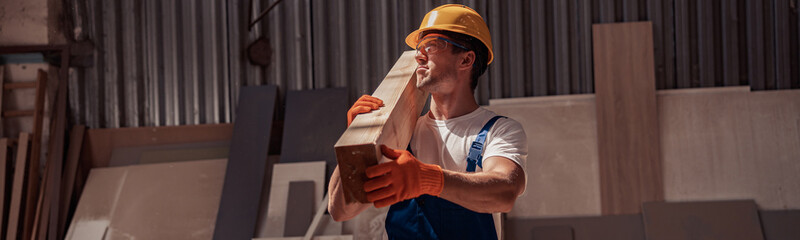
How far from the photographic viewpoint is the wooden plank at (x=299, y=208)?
530cm

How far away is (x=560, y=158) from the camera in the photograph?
5371 mm

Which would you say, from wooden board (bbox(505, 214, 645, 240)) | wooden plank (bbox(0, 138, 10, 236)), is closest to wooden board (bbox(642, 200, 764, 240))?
wooden board (bbox(505, 214, 645, 240))

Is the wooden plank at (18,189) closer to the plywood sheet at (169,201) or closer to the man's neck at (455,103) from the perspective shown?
the plywood sheet at (169,201)

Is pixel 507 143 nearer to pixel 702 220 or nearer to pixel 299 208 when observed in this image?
pixel 299 208

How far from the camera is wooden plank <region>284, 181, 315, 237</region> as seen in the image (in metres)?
5.30

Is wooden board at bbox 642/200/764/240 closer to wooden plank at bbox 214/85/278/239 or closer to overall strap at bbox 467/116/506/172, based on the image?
wooden plank at bbox 214/85/278/239

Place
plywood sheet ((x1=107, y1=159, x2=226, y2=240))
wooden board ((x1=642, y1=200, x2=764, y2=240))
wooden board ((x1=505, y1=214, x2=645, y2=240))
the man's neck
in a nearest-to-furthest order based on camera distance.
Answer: the man's neck, wooden board ((x1=642, y1=200, x2=764, y2=240)), wooden board ((x1=505, y1=214, x2=645, y2=240)), plywood sheet ((x1=107, y1=159, x2=226, y2=240))

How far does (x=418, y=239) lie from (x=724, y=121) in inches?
163

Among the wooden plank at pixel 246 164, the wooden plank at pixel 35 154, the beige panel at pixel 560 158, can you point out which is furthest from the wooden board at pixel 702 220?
the wooden plank at pixel 35 154

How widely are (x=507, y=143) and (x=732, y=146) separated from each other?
4.01m

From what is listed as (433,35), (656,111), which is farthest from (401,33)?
(433,35)

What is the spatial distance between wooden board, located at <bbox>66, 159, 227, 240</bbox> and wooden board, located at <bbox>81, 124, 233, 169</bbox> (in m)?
0.24

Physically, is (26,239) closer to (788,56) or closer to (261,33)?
(261,33)

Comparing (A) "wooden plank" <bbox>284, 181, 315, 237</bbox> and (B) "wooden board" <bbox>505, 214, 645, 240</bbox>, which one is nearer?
(B) "wooden board" <bbox>505, 214, 645, 240</bbox>
